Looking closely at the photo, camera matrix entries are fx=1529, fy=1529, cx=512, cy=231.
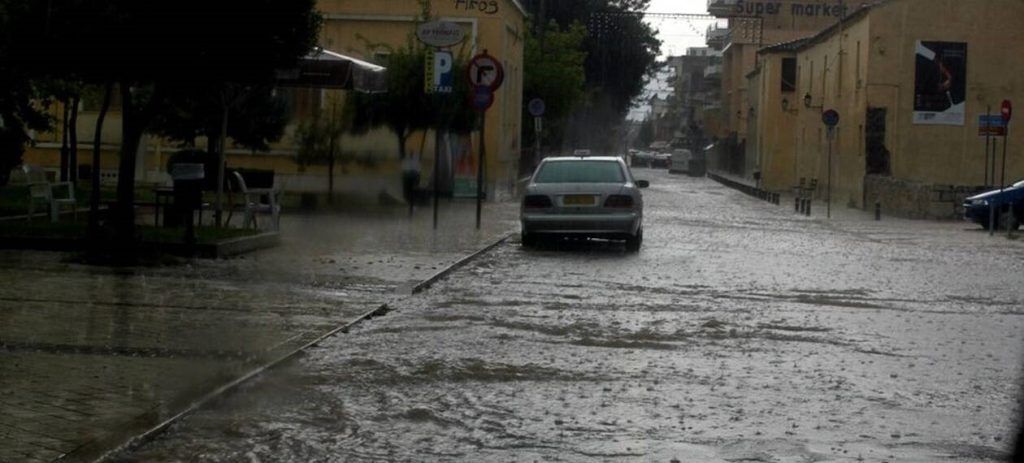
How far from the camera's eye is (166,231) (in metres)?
19.0

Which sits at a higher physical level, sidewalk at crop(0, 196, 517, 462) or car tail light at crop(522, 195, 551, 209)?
car tail light at crop(522, 195, 551, 209)

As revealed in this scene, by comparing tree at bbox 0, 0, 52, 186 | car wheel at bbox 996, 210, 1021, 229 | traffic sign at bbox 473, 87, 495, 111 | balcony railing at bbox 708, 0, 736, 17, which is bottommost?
car wheel at bbox 996, 210, 1021, 229

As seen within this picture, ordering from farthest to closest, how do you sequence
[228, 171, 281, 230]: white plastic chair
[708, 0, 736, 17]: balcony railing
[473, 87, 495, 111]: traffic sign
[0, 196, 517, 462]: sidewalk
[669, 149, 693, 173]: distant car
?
[669, 149, 693, 173]: distant car, [708, 0, 736, 17]: balcony railing, [473, 87, 495, 111]: traffic sign, [228, 171, 281, 230]: white plastic chair, [0, 196, 517, 462]: sidewalk

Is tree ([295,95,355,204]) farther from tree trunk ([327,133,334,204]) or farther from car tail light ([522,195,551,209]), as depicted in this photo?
car tail light ([522,195,551,209])

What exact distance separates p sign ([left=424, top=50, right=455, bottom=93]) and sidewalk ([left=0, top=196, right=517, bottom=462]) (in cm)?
483

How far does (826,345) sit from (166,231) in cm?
959

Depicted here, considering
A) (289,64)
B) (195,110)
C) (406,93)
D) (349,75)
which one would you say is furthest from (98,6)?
(406,93)

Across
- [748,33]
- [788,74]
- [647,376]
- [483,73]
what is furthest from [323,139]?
[748,33]

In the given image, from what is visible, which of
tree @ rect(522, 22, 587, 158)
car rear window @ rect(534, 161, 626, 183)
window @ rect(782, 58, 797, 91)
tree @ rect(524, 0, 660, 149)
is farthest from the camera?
tree @ rect(524, 0, 660, 149)

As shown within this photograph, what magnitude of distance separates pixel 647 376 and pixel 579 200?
1202 centimetres

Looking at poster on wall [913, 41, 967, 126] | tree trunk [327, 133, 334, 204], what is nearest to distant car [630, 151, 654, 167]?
poster on wall [913, 41, 967, 126]

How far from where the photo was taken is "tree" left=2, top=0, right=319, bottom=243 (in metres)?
15.9

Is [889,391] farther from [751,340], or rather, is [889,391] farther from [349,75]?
[349,75]

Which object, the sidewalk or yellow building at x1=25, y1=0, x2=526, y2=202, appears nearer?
the sidewalk
